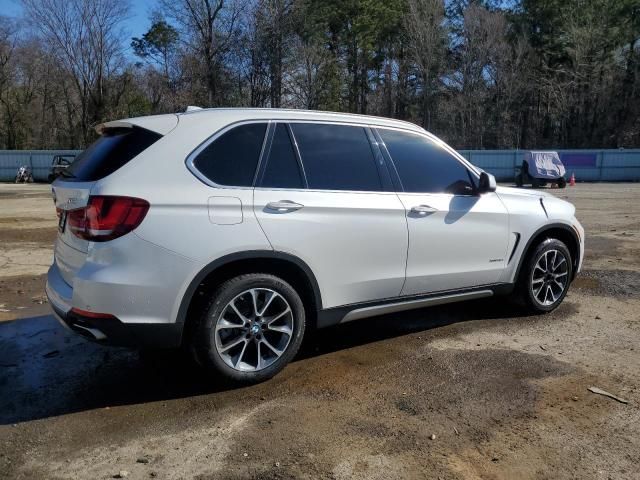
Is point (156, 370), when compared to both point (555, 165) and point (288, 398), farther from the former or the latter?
point (555, 165)

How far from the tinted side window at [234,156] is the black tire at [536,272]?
9.51 ft

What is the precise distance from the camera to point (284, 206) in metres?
3.88

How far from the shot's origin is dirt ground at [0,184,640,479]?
3.01m

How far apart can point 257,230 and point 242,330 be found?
0.70 m

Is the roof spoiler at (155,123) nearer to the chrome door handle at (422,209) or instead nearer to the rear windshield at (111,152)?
the rear windshield at (111,152)

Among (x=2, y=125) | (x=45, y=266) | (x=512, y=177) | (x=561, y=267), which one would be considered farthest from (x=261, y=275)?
(x=2, y=125)

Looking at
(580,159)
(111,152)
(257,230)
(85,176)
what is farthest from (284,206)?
(580,159)

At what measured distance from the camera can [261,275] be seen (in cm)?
385

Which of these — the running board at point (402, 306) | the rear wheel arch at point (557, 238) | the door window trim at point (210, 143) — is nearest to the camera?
the door window trim at point (210, 143)

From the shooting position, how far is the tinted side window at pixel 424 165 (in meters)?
4.59

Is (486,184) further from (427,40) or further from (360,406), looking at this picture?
(427,40)

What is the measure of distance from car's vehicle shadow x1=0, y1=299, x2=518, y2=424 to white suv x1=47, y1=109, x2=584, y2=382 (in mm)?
510

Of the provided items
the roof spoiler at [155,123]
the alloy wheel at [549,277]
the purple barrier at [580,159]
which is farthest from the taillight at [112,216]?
the purple barrier at [580,159]

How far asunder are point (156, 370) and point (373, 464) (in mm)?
2031
